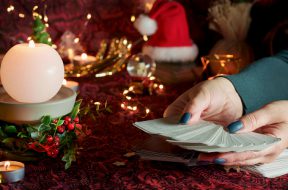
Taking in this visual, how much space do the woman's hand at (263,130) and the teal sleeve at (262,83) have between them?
0.40 ft

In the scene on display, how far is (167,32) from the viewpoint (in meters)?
2.02

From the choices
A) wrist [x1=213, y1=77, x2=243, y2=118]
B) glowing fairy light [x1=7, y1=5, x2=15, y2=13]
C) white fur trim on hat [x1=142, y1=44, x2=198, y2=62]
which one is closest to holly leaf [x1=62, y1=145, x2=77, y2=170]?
wrist [x1=213, y1=77, x2=243, y2=118]

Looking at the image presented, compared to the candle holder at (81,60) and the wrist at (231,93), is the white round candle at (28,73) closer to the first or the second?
the wrist at (231,93)

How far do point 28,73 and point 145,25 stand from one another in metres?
1.12

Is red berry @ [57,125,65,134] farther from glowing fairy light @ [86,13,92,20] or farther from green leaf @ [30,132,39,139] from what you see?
glowing fairy light @ [86,13,92,20]

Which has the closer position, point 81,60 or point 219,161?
point 219,161

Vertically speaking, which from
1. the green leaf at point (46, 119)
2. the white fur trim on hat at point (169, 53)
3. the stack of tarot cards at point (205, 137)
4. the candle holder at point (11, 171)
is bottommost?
the candle holder at point (11, 171)

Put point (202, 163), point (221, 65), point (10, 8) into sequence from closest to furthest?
point (202, 163) < point (221, 65) < point (10, 8)

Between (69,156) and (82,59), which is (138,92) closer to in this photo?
(82,59)

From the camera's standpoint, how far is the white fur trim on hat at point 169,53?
198 cm

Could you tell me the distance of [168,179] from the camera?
0.90 metres

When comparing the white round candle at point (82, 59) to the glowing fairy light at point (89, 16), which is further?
the glowing fairy light at point (89, 16)

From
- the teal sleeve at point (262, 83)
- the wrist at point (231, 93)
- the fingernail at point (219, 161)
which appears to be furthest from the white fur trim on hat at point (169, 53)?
the fingernail at point (219, 161)

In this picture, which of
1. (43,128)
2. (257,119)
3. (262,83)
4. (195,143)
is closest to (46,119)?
(43,128)
